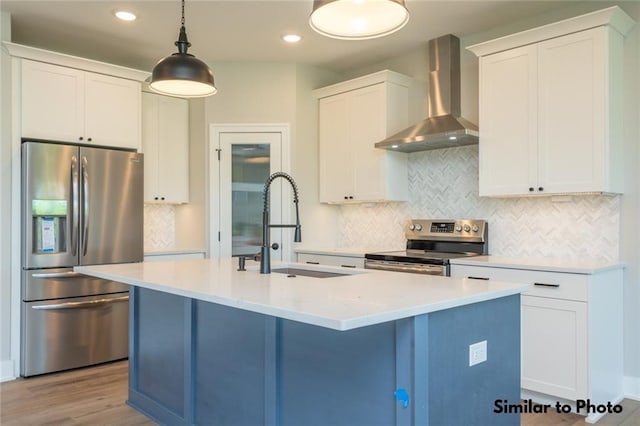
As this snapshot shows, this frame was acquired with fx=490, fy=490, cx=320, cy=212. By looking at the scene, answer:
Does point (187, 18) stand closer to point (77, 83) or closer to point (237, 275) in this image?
point (77, 83)

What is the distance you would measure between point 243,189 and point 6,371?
98.6 inches

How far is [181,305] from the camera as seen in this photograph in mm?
2643

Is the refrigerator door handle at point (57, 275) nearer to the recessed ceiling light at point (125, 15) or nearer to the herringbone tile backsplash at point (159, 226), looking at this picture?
the herringbone tile backsplash at point (159, 226)

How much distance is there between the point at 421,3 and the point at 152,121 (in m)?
2.87

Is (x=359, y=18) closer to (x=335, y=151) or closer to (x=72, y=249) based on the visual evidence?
(x=335, y=151)

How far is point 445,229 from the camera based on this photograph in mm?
→ 4254

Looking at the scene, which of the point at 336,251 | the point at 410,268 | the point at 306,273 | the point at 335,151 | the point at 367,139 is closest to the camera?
the point at 306,273

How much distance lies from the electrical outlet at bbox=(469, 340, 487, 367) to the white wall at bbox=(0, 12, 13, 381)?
3417mm

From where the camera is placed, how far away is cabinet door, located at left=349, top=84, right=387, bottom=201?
4.51m

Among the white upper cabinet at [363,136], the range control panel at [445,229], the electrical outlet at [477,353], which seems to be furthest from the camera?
the white upper cabinet at [363,136]

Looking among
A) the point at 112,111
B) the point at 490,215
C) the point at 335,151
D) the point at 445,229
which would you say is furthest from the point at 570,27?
the point at 112,111

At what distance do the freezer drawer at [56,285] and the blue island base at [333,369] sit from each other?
150 centimetres

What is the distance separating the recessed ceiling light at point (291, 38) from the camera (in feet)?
13.9

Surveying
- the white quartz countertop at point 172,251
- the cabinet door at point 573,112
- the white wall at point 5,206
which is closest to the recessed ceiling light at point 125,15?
the white wall at point 5,206
